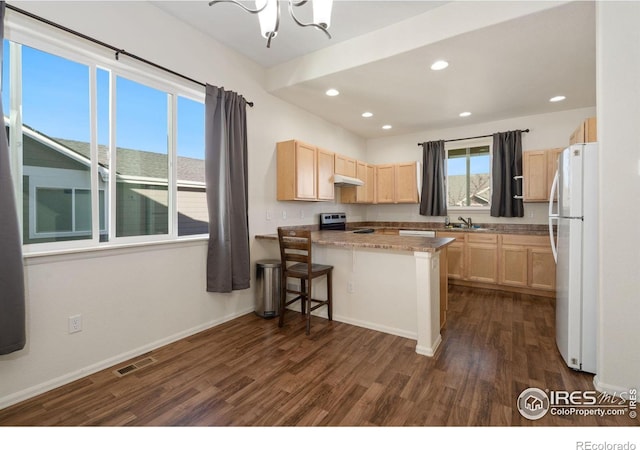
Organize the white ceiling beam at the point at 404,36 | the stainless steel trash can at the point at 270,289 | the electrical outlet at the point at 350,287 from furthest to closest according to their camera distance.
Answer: the stainless steel trash can at the point at 270,289 → the electrical outlet at the point at 350,287 → the white ceiling beam at the point at 404,36

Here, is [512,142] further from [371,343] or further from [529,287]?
[371,343]

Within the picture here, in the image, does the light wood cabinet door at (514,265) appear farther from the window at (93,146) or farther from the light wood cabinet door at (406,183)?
the window at (93,146)

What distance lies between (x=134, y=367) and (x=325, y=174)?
125 inches

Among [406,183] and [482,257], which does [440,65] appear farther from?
[482,257]

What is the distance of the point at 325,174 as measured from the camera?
4379 mm

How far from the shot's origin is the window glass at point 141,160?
2467 millimetres

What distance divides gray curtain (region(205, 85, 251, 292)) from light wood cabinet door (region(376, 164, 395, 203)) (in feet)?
10.9

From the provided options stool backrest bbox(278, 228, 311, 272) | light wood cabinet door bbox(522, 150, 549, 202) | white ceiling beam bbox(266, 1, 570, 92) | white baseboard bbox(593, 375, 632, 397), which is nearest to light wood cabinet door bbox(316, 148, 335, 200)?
white ceiling beam bbox(266, 1, 570, 92)

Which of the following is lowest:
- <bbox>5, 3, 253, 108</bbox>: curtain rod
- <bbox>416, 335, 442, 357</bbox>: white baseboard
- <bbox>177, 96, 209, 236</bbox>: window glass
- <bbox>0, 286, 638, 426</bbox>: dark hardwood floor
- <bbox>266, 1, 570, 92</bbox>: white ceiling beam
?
<bbox>0, 286, 638, 426</bbox>: dark hardwood floor

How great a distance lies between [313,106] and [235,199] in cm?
203

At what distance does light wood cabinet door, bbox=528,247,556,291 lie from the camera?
4020mm

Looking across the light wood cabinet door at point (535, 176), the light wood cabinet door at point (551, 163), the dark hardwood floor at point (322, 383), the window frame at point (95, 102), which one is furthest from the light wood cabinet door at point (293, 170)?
the light wood cabinet door at point (551, 163)

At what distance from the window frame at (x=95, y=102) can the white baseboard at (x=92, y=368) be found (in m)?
0.88

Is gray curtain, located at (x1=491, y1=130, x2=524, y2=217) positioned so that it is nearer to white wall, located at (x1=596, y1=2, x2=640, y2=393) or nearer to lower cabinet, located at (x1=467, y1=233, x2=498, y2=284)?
lower cabinet, located at (x1=467, y1=233, x2=498, y2=284)
